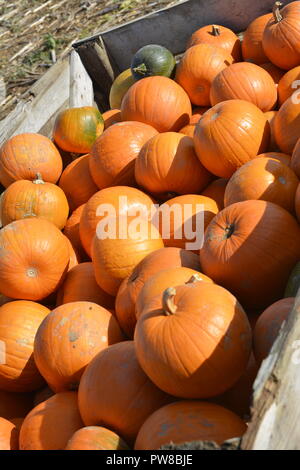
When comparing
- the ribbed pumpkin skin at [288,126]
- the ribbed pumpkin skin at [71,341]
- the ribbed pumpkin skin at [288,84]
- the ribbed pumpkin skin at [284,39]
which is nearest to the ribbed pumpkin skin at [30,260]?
the ribbed pumpkin skin at [71,341]

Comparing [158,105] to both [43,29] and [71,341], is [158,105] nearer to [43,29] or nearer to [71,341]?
[71,341]

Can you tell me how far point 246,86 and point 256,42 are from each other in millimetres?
949

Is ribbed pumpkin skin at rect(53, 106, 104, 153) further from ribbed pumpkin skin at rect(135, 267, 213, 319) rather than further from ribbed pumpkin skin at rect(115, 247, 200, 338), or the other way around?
ribbed pumpkin skin at rect(135, 267, 213, 319)

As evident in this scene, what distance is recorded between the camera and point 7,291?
10.2ft

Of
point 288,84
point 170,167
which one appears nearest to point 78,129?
point 170,167

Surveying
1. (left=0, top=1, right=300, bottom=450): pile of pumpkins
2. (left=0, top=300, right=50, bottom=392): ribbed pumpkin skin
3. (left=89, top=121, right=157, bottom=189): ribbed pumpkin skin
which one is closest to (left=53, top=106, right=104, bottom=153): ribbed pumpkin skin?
(left=0, top=1, right=300, bottom=450): pile of pumpkins

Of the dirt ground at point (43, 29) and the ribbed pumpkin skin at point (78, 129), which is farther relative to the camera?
the dirt ground at point (43, 29)

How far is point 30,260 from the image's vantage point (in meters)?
3.06

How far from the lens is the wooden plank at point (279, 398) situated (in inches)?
55.5

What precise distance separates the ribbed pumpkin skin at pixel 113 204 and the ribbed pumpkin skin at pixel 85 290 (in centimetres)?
24

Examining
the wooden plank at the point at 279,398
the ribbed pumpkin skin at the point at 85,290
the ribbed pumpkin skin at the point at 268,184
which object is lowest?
the ribbed pumpkin skin at the point at 85,290

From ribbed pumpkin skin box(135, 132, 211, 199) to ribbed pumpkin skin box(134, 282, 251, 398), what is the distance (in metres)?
1.48

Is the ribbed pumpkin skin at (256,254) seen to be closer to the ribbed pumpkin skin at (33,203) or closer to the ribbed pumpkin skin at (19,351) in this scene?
the ribbed pumpkin skin at (19,351)

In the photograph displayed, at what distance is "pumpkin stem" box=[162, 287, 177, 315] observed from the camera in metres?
1.88
